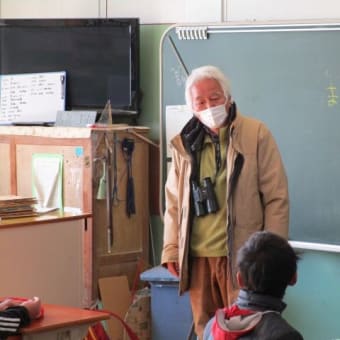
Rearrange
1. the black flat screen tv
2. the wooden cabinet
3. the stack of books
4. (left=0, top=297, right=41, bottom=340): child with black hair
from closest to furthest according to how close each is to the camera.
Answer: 1. (left=0, top=297, right=41, bottom=340): child with black hair
2. the stack of books
3. the wooden cabinet
4. the black flat screen tv

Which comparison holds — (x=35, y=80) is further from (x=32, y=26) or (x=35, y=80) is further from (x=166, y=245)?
(x=166, y=245)

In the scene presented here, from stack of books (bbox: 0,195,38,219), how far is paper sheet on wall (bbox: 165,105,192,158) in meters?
0.88

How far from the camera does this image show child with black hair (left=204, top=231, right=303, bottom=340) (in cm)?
224

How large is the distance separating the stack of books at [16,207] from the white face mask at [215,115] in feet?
3.92

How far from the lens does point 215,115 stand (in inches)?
130

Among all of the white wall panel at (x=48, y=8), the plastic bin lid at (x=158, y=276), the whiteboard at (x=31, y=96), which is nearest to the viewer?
the plastic bin lid at (x=158, y=276)

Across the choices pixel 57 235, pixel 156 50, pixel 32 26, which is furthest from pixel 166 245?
pixel 32 26

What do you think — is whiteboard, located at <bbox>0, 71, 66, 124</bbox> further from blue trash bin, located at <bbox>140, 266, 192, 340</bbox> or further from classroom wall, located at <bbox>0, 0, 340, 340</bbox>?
blue trash bin, located at <bbox>140, 266, 192, 340</bbox>

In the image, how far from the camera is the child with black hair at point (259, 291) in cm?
224

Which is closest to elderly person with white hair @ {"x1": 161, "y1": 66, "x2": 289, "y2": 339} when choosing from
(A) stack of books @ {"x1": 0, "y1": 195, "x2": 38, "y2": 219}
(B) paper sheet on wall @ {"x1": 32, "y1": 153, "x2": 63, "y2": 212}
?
(A) stack of books @ {"x1": 0, "y1": 195, "x2": 38, "y2": 219}

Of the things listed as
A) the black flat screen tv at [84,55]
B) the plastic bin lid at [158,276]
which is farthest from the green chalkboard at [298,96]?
the plastic bin lid at [158,276]

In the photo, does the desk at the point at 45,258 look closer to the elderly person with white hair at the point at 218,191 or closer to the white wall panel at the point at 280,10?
the elderly person with white hair at the point at 218,191

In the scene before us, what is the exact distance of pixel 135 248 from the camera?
4.67 meters

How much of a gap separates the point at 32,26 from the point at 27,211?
1343 millimetres
